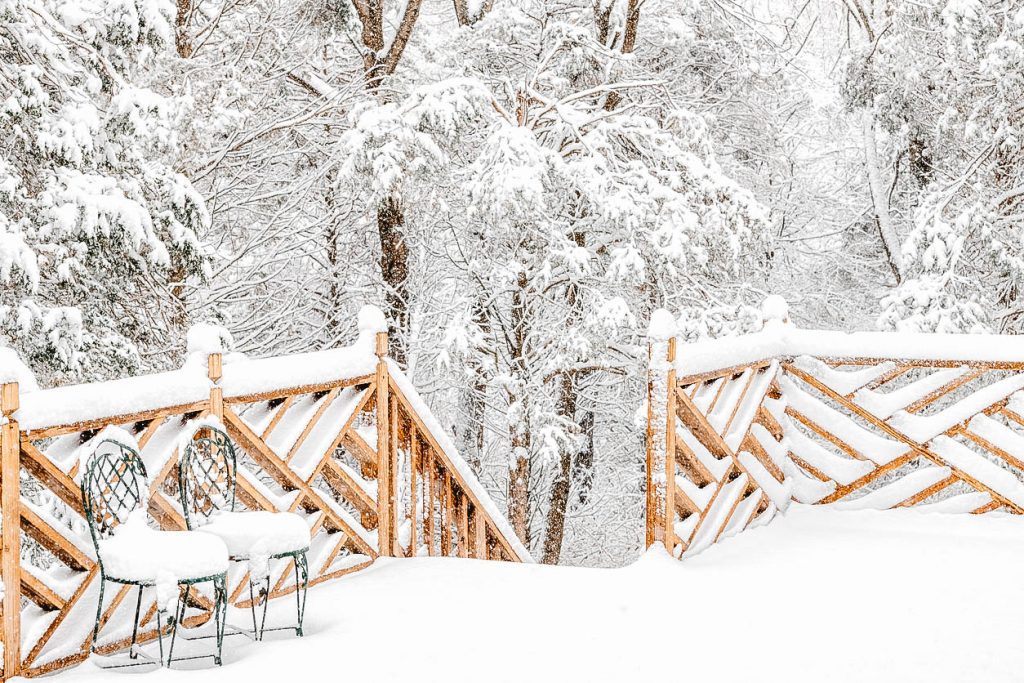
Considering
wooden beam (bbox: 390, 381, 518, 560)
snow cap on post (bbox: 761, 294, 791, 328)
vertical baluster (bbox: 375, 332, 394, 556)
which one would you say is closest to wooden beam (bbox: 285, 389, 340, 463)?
vertical baluster (bbox: 375, 332, 394, 556)

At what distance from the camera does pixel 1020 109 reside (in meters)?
10.8

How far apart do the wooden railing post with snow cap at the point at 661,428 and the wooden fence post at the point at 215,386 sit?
187cm

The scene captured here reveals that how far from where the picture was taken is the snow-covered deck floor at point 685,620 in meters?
3.61

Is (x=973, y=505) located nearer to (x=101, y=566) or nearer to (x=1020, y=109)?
(x=101, y=566)

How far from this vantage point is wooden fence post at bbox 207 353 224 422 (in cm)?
400

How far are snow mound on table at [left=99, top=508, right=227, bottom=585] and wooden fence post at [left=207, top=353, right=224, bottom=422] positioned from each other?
0.61 m

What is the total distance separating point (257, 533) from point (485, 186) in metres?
6.11

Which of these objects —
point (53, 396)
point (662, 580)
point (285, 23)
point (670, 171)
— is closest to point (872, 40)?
point (670, 171)

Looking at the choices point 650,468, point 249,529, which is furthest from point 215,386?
point 650,468

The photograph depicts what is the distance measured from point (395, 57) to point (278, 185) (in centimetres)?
236

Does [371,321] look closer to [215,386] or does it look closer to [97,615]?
[215,386]

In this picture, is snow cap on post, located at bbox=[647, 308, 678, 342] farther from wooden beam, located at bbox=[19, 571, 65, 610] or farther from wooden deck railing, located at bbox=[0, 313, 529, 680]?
wooden beam, located at bbox=[19, 571, 65, 610]

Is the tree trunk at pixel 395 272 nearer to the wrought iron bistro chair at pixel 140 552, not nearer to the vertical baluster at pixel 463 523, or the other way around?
the vertical baluster at pixel 463 523

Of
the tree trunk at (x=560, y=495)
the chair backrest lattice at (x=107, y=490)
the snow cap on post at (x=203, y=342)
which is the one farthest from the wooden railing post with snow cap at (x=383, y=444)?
the tree trunk at (x=560, y=495)
